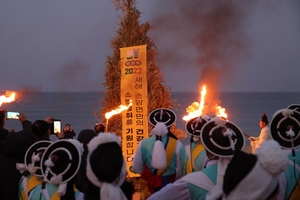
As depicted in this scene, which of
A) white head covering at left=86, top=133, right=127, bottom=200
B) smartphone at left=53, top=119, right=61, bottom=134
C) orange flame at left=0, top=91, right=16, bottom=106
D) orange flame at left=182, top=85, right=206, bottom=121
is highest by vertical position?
orange flame at left=0, top=91, right=16, bottom=106

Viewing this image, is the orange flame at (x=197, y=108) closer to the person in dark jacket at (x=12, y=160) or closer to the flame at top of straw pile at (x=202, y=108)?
the flame at top of straw pile at (x=202, y=108)

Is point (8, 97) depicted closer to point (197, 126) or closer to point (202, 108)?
point (202, 108)

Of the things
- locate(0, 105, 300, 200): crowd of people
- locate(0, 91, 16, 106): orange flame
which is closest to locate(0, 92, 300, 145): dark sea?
locate(0, 91, 16, 106): orange flame

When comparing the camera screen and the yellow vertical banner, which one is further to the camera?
the yellow vertical banner

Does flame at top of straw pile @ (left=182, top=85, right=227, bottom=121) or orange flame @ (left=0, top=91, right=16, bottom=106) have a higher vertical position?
orange flame @ (left=0, top=91, right=16, bottom=106)

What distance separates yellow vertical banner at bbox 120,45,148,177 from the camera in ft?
33.6

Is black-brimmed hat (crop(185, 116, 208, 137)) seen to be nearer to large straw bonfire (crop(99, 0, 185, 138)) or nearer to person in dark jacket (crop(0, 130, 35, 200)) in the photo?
person in dark jacket (crop(0, 130, 35, 200))

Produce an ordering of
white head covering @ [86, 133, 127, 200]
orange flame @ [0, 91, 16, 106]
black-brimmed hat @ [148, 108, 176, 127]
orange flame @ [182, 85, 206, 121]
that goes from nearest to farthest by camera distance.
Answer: white head covering @ [86, 133, 127, 200], black-brimmed hat @ [148, 108, 176, 127], orange flame @ [0, 91, 16, 106], orange flame @ [182, 85, 206, 121]

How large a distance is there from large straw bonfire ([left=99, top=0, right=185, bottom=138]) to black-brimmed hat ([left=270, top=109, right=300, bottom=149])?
19.2 ft

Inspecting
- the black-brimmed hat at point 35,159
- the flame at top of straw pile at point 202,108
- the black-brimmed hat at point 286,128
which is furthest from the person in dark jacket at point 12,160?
the flame at top of straw pile at point 202,108

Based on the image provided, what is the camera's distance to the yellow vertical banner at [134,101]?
10.2 metres

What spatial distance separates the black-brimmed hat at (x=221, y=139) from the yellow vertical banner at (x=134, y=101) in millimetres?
6091

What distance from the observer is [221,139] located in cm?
406

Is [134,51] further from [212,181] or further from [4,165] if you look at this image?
[212,181]
